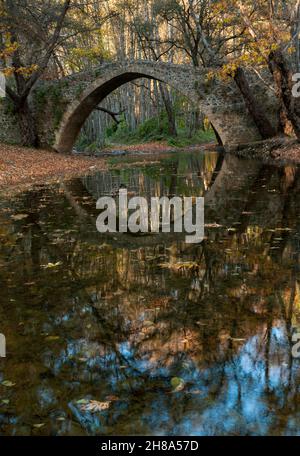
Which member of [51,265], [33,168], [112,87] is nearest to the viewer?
[51,265]

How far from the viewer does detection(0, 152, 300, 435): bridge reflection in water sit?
2.14m

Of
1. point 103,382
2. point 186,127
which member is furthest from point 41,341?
point 186,127

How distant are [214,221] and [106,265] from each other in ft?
6.91

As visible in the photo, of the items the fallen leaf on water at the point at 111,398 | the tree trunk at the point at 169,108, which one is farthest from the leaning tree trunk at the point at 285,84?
the tree trunk at the point at 169,108

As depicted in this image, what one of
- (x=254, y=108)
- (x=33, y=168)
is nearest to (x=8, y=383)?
(x=33, y=168)

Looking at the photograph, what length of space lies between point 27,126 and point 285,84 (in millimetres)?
12067

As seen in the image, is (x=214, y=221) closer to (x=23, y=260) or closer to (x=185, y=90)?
(x=23, y=260)

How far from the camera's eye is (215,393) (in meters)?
2.27

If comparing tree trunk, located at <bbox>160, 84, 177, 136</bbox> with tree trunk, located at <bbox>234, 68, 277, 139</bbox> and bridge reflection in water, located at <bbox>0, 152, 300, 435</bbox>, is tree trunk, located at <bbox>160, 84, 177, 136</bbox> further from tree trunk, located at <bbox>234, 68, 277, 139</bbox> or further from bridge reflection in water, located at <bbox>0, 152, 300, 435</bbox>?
bridge reflection in water, located at <bbox>0, 152, 300, 435</bbox>

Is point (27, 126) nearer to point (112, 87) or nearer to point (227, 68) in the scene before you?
point (112, 87)

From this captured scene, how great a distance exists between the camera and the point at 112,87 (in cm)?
2262

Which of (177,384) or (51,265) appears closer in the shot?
(177,384)

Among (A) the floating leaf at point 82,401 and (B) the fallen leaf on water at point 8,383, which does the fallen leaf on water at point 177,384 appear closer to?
(A) the floating leaf at point 82,401

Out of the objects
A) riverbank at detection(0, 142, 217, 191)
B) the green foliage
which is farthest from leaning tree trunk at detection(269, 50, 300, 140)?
the green foliage
